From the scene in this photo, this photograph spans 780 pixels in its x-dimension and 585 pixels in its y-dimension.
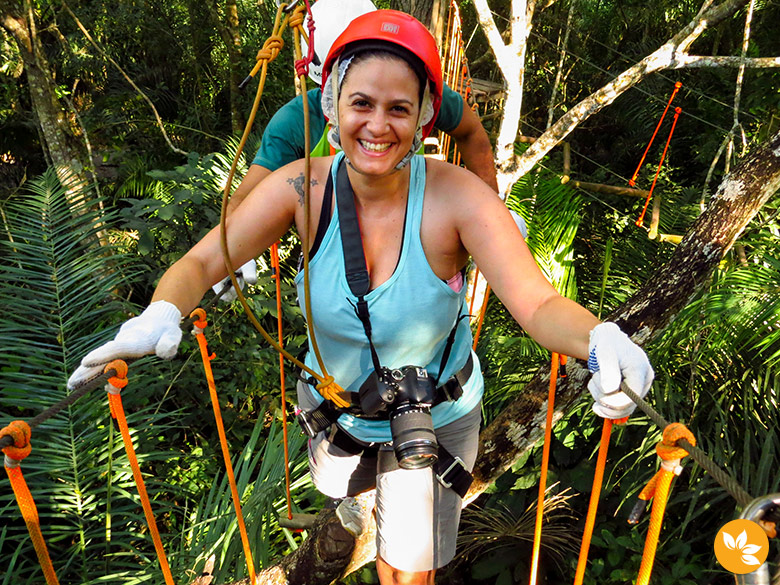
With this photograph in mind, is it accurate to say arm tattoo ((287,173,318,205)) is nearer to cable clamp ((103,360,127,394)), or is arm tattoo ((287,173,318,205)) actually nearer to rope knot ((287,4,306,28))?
rope knot ((287,4,306,28))

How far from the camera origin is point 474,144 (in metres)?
1.94

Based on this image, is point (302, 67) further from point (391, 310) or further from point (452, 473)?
point (452, 473)

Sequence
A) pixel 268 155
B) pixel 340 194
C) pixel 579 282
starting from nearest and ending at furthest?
pixel 340 194 → pixel 268 155 → pixel 579 282

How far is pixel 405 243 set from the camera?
4.34ft

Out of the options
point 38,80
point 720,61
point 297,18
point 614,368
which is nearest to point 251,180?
point 297,18

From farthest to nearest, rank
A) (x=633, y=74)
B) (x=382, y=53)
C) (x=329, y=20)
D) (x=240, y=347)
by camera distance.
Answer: (x=240, y=347) < (x=633, y=74) < (x=329, y=20) < (x=382, y=53)

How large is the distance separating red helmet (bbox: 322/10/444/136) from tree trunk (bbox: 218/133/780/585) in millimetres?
1240

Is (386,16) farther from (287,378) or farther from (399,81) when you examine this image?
(287,378)

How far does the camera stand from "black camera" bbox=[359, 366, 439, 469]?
1.38 m

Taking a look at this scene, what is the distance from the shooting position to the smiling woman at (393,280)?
1.23m

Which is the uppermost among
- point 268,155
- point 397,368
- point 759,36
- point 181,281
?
point 759,36

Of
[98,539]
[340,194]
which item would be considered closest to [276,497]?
[98,539]

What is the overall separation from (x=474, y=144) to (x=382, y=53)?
0.75m

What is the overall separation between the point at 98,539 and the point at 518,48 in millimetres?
2948
